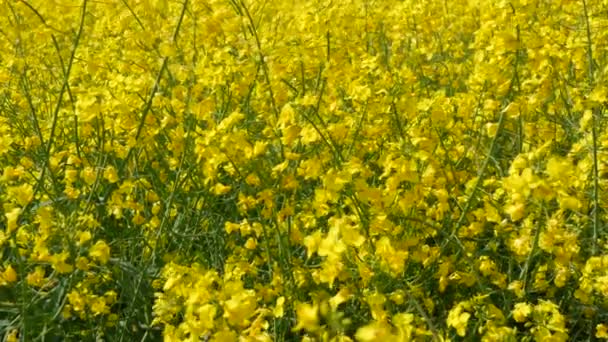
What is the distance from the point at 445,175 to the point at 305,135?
526mm

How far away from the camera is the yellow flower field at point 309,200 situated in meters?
1.87

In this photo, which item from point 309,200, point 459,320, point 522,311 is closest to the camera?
point 459,320

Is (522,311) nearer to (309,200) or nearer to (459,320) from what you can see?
(459,320)

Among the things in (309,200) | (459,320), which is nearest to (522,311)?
(459,320)

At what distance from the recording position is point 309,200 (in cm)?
253

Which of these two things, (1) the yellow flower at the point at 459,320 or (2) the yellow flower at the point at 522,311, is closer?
(1) the yellow flower at the point at 459,320

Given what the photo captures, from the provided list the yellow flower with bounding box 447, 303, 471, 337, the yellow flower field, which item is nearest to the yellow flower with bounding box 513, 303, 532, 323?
the yellow flower field

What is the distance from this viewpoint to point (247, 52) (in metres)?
2.70

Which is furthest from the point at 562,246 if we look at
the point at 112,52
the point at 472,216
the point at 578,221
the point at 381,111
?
the point at 112,52

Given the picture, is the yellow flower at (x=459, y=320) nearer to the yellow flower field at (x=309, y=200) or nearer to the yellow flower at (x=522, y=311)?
the yellow flower field at (x=309, y=200)

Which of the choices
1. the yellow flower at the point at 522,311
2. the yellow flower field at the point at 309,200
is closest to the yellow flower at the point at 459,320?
the yellow flower field at the point at 309,200

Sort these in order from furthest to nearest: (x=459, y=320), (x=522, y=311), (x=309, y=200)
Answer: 1. (x=309, y=200)
2. (x=522, y=311)
3. (x=459, y=320)

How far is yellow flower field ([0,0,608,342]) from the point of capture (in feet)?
6.14

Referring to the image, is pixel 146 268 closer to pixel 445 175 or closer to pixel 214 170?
pixel 214 170
